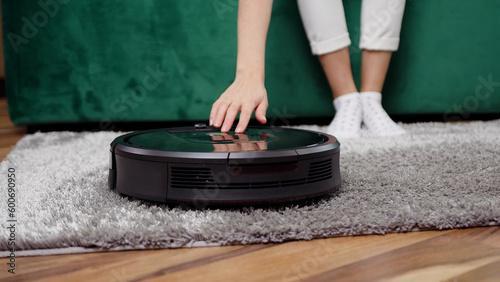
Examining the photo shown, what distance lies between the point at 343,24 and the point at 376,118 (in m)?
0.31

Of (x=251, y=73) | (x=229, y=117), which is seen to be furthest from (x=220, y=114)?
(x=251, y=73)

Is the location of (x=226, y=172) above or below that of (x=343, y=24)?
below

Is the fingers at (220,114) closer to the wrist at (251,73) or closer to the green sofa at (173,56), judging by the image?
the wrist at (251,73)

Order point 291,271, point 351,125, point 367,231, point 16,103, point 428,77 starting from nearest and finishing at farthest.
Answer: point 291,271 → point 367,231 → point 351,125 → point 16,103 → point 428,77

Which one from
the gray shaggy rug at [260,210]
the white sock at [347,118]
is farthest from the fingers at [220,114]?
the white sock at [347,118]

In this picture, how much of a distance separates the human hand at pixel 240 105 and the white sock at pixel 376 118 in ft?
1.84

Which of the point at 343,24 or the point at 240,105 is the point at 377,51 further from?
the point at 240,105

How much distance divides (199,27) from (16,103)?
690 mm

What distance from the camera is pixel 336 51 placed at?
1519mm

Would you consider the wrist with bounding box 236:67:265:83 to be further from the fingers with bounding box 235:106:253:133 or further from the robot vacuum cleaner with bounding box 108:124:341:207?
the robot vacuum cleaner with bounding box 108:124:341:207

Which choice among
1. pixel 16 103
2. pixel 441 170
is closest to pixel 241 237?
pixel 441 170

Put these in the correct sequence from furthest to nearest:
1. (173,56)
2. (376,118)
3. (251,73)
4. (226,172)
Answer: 1. (173,56)
2. (376,118)
3. (251,73)
4. (226,172)

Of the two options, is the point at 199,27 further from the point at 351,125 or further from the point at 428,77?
the point at 428,77

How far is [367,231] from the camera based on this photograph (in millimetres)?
653
